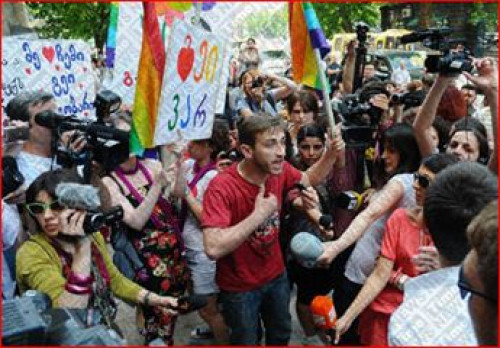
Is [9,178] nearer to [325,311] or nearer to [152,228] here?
[152,228]

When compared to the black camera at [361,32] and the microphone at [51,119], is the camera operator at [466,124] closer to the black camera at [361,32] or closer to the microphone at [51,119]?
the black camera at [361,32]

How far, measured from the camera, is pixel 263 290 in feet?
9.77

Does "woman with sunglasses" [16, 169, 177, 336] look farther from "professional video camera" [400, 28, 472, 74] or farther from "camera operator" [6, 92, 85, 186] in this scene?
"professional video camera" [400, 28, 472, 74]

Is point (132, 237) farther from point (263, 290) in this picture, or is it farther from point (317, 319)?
point (317, 319)

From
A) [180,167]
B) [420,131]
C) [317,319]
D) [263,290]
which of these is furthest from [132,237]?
[420,131]

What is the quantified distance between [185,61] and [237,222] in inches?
31.3

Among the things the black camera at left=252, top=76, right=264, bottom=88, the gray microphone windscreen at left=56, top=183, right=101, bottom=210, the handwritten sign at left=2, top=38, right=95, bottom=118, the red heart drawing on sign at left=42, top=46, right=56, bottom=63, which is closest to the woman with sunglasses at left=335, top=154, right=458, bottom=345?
the gray microphone windscreen at left=56, top=183, right=101, bottom=210

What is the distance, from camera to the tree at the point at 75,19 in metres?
10.9

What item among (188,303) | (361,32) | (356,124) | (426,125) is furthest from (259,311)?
(361,32)

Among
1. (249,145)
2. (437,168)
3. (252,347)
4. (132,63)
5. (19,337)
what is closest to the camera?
(19,337)

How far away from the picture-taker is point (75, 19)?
35.8 feet

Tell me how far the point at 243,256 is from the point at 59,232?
3.00 ft

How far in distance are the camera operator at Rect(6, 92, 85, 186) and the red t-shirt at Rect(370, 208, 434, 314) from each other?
1.45m

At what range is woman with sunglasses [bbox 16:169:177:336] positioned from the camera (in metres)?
2.16
